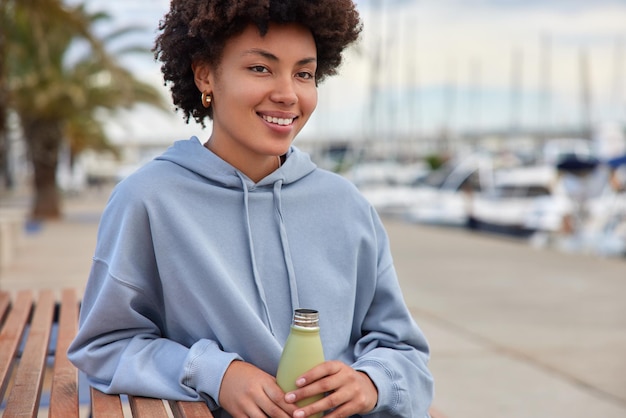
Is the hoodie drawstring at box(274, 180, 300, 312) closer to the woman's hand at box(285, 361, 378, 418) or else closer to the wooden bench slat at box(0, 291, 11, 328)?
the woman's hand at box(285, 361, 378, 418)

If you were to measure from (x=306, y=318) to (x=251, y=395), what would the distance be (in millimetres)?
214

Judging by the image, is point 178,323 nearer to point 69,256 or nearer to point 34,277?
point 34,277

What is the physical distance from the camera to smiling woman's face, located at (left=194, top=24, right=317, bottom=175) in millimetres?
1834

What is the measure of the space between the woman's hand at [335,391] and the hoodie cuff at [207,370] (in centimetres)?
18

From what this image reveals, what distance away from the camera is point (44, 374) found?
2.17 metres

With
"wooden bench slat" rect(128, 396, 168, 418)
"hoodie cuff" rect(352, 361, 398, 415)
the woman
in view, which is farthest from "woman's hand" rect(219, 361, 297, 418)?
"hoodie cuff" rect(352, 361, 398, 415)

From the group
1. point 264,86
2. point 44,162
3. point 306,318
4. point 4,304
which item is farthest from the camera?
point 44,162

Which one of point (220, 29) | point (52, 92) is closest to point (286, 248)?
point (220, 29)

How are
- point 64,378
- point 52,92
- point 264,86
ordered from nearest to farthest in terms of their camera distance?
point 264,86, point 64,378, point 52,92

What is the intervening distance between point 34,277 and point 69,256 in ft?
6.62

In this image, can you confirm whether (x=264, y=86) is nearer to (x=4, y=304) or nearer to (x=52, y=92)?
(x=4, y=304)

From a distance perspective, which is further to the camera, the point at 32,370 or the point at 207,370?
the point at 32,370

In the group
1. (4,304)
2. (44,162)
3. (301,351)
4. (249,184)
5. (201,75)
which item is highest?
(201,75)

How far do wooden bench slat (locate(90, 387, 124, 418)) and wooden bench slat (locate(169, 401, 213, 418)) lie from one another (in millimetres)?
114
